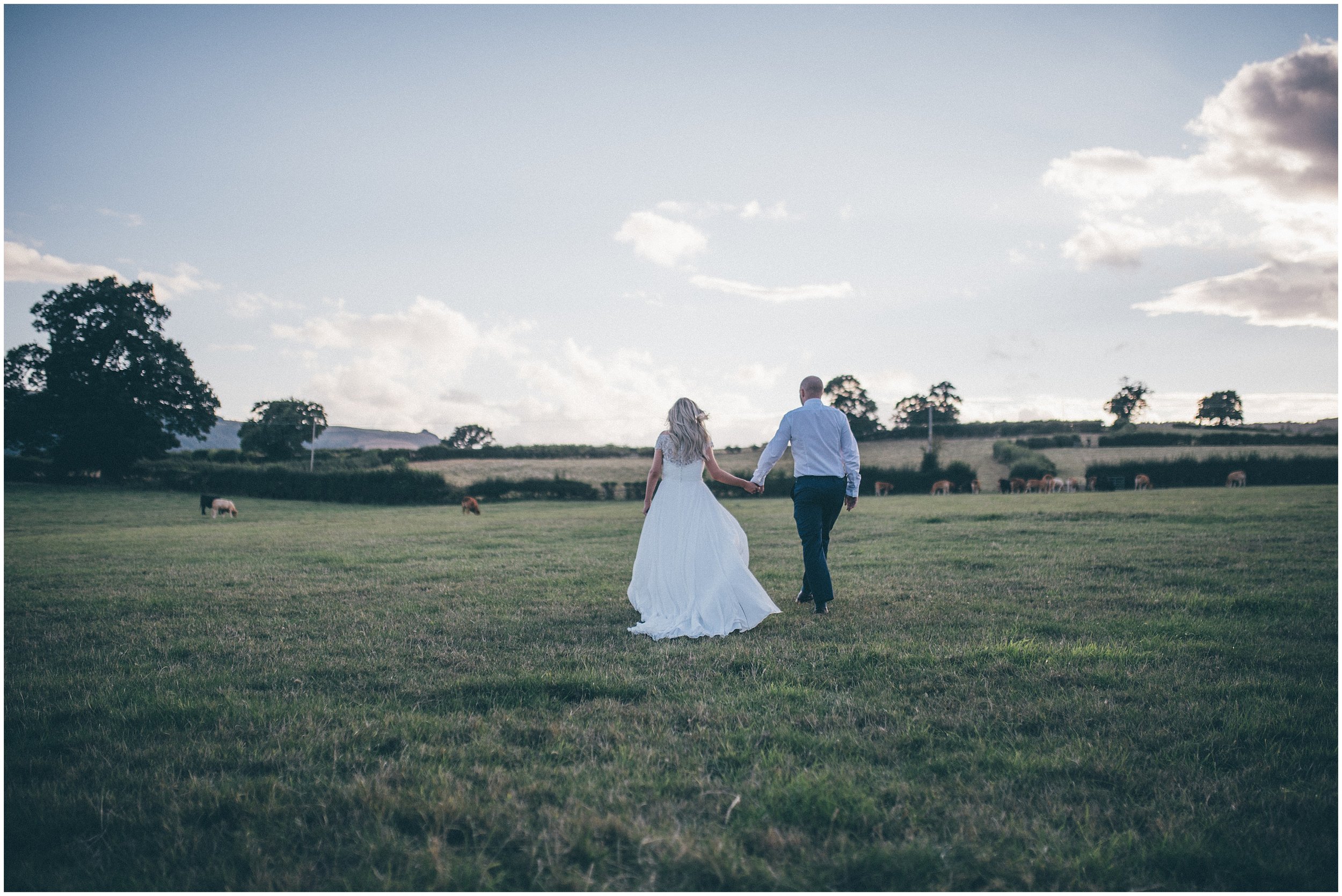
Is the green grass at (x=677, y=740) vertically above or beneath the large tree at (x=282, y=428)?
beneath

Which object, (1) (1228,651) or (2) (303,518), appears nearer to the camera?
(1) (1228,651)

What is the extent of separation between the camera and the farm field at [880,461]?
151 feet

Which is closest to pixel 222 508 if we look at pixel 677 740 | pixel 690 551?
pixel 690 551

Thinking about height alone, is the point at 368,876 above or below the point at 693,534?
below

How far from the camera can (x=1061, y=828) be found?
3041 mm

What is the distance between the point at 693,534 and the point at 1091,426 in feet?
266

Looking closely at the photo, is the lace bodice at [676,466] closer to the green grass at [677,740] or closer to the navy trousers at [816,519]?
the navy trousers at [816,519]

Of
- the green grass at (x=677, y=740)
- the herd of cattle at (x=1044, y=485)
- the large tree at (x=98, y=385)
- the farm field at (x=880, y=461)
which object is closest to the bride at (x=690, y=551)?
the green grass at (x=677, y=740)

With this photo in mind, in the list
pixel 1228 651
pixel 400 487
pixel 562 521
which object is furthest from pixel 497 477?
pixel 1228 651

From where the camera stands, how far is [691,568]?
23.8 ft

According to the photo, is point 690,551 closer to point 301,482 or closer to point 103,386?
point 301,482

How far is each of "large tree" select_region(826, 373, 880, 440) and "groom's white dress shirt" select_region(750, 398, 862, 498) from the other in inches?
2836

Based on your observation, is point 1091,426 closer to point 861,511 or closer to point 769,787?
point 861,511

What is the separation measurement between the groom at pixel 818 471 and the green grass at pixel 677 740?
54 centimetres
